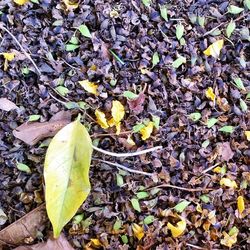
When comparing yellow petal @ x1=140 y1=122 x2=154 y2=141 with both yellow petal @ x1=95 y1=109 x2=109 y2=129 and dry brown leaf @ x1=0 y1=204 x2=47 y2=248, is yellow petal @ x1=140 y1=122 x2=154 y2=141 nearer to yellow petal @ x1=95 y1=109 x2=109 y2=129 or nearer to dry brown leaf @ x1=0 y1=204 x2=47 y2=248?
yellow petal @ x1=95 y1=109 x2=109 y2=129

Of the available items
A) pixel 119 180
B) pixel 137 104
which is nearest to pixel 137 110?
pixel 137 104

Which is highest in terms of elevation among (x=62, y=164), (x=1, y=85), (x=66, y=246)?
(x=1, y=85)

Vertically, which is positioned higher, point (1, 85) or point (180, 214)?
point (1, 85)

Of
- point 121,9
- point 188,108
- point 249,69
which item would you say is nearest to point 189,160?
point 188,108

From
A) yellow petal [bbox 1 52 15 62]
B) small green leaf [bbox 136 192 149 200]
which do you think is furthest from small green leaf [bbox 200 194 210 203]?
yellow petal [bbox 1 52 15 62]

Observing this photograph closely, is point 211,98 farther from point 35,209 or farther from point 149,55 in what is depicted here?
point 35,209

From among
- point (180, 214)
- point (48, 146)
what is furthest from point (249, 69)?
point (48, 146)
